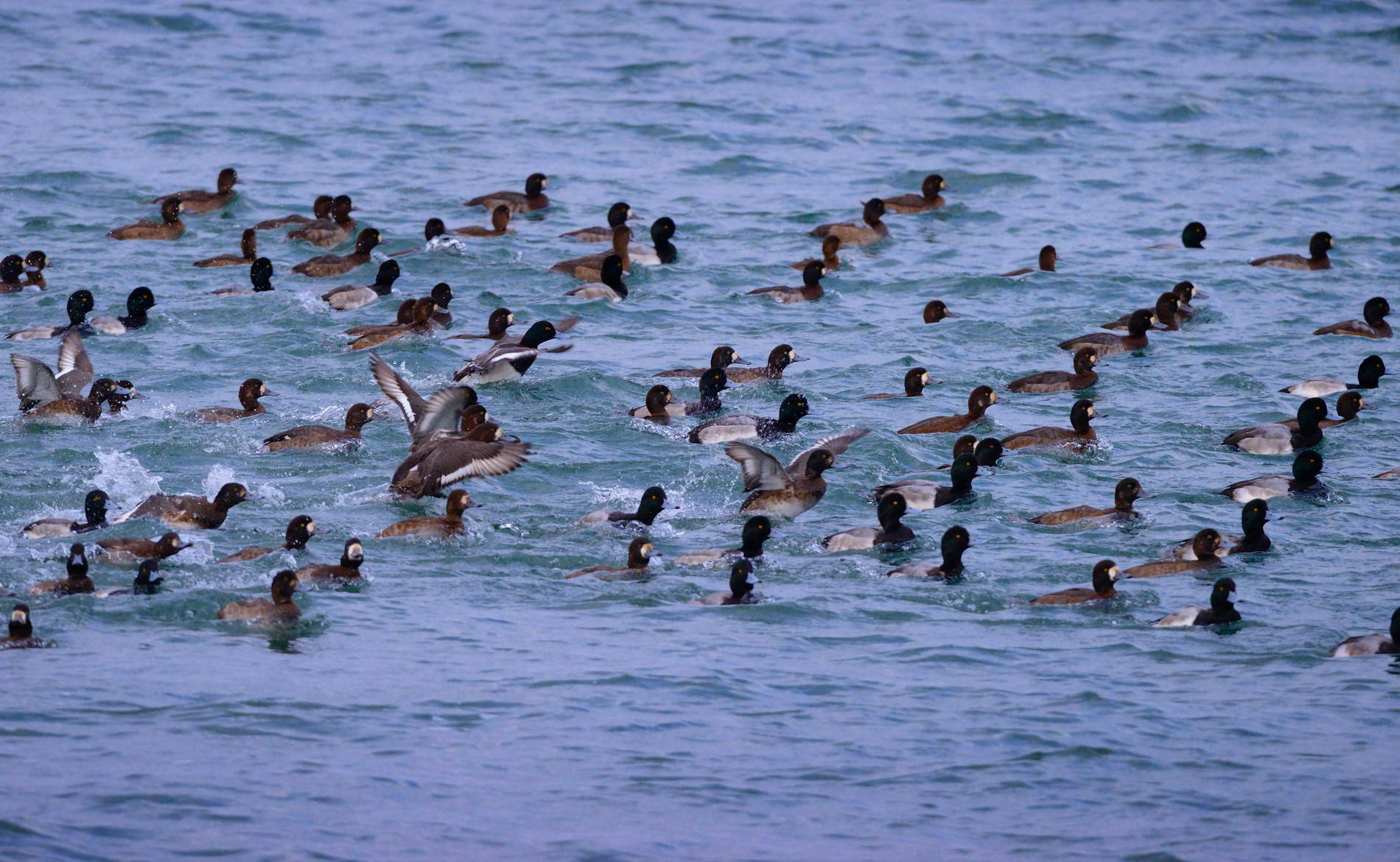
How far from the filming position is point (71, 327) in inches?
791

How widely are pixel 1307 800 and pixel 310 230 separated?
55.6 ft

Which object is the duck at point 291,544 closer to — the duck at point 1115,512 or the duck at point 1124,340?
the duck at point 1115,512

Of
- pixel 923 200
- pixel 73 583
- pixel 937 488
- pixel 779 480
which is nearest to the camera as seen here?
Answer: pixel 73 583

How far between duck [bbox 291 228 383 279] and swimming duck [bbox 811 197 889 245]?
6.24m

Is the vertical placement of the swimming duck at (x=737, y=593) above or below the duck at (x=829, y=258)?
below

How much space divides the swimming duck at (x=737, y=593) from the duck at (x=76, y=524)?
4.64m

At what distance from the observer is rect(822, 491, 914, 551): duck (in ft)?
47.2

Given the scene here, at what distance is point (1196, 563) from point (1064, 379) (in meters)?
5.62

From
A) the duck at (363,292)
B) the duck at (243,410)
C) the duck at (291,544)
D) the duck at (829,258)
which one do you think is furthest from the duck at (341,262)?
the duck at (291,544)

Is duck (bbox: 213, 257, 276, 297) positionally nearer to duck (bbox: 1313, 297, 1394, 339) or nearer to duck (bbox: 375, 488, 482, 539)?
duck (bbox: 375, 488, 482, 539)

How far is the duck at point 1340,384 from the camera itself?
19.2 meters

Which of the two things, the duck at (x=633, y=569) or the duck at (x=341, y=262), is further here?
the duck at (x=341, y=262)

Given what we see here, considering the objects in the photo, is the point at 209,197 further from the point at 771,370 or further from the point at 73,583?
the point at 73,583

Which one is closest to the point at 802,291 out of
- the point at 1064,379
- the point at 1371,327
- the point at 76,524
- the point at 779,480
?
the point at 1064,379
